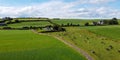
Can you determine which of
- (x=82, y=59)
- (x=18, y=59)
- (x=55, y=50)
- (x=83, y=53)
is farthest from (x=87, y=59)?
(x=18, y=59)

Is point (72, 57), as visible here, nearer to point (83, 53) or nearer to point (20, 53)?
point (83, 53)

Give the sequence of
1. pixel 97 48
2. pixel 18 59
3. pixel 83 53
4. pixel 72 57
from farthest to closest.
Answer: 1. pixel 97 48
2. pixel 83 53
3. pixel 72 57
4. pixel 18 59

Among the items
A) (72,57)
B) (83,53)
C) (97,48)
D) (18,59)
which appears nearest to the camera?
(18,59)

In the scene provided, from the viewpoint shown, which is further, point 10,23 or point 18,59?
point 10,23

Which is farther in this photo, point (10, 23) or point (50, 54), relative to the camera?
point (10, 23)

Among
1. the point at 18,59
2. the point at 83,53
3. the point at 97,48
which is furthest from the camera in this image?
the point at 97,48

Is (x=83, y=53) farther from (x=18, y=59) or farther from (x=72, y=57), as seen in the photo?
(x=18, y=59)

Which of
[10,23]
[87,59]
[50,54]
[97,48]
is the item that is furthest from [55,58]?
[10,23]

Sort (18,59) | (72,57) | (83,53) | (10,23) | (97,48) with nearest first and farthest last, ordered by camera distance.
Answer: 1. (18,59)
2. (72,57)
3. (83,53)
4. (97,48)
5. (10,23)
